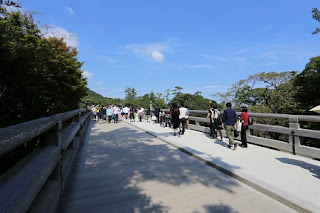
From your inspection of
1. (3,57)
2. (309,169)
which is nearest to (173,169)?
(309,169)

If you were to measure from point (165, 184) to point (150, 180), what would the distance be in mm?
329

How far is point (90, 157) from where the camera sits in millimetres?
5441

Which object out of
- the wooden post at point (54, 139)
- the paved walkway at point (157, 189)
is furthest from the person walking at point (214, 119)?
the wooden post at point (54, 139)

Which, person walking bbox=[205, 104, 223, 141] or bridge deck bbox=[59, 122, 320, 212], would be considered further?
person walking bbox=[205, 104, 223, 141]

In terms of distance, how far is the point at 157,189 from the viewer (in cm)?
334

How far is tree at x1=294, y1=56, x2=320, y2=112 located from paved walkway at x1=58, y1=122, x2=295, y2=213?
46.0ft

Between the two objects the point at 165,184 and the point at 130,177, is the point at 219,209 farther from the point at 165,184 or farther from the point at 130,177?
the point at 130,177

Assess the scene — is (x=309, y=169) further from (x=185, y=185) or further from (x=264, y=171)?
(x=185, y=185)

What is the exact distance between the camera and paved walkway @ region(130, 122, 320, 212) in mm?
2861

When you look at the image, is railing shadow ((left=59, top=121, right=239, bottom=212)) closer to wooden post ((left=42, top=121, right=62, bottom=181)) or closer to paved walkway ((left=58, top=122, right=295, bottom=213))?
paved walkway ((left=58, top=122, right=295, bottom=213))

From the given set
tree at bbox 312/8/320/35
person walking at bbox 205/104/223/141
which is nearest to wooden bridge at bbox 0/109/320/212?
person walking at bbox 205/104/223/141

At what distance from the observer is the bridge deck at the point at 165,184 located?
109 inches

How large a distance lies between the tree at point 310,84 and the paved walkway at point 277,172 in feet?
38.6

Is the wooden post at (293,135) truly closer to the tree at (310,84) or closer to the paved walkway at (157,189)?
the paved walkway at (157,189)
